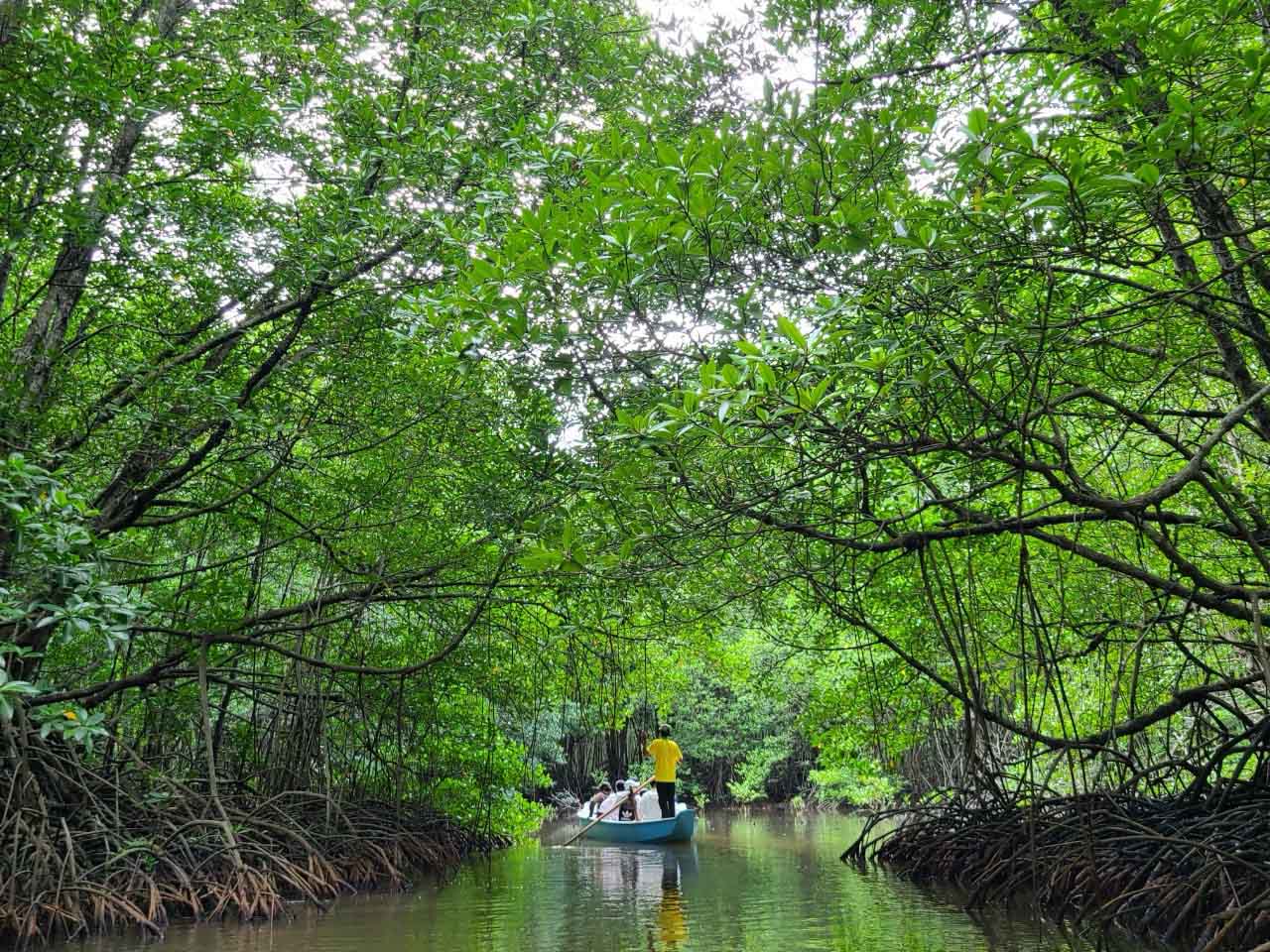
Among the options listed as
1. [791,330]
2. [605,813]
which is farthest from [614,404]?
[605,813]

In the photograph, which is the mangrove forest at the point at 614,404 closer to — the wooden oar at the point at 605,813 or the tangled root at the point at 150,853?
the tangled root at the point at 150,853

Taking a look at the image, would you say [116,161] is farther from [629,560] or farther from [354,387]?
[629,560]

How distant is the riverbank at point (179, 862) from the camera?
4621mm

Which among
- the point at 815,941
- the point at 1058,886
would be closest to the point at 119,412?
the point at 815,941

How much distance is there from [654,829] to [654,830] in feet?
0.04

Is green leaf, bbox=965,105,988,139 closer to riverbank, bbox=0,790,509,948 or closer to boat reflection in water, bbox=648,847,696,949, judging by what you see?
boat reflection in water, bbox=648,847,696,949

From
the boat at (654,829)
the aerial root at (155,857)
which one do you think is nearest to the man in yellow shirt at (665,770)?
the boat at (654,829)

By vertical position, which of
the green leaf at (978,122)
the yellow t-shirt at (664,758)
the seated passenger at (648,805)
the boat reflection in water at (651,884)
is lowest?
the boat reflection in water at (651,884)

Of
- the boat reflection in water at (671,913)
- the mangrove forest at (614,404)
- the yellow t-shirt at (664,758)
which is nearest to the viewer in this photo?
the mangrove forest at (614,404)

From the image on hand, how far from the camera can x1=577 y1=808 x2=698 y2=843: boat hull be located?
34.2 feet

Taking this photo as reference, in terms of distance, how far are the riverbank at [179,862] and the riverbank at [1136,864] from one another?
3.92 m

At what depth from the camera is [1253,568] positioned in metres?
5.08

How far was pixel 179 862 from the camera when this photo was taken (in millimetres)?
5457

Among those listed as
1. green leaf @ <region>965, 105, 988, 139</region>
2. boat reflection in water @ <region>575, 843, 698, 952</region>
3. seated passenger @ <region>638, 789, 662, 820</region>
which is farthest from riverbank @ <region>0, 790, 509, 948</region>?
green leaf @ <region>965, 105, 988, 139</region>
